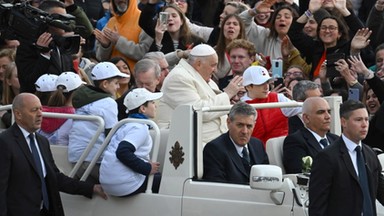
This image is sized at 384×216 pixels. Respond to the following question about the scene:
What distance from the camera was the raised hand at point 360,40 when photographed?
14.8 meters

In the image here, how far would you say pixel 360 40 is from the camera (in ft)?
48.8

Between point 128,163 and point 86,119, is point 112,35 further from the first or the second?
point 128,163

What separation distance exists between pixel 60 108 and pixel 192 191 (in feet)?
8.05

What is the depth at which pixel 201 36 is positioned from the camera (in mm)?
16750

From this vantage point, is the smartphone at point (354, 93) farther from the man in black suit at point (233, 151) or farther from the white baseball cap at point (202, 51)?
the man in black suit at point (233, 151)

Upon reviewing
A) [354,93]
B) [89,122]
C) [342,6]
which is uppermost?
[342,6]

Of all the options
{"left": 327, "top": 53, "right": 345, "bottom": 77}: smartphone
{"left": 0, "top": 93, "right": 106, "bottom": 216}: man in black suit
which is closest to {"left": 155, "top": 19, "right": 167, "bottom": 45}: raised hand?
{"left": 327, "top": 53, "right": 345, "bottom": 77}: smartphone

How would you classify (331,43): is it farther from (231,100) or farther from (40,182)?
(40,182)

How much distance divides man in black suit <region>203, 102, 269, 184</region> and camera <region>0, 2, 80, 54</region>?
3259 millimetres

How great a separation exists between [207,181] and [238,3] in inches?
259

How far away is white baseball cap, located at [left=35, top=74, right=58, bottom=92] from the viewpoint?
1303 centimetres

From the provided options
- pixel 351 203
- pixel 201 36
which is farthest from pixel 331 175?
pixel 201 36

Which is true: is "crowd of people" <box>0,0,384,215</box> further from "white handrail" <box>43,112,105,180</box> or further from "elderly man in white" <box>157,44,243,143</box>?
"white handrail" <box>43,112,105,180</box>

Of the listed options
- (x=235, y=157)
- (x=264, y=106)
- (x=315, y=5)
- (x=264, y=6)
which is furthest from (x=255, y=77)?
(x=315, y=5)
